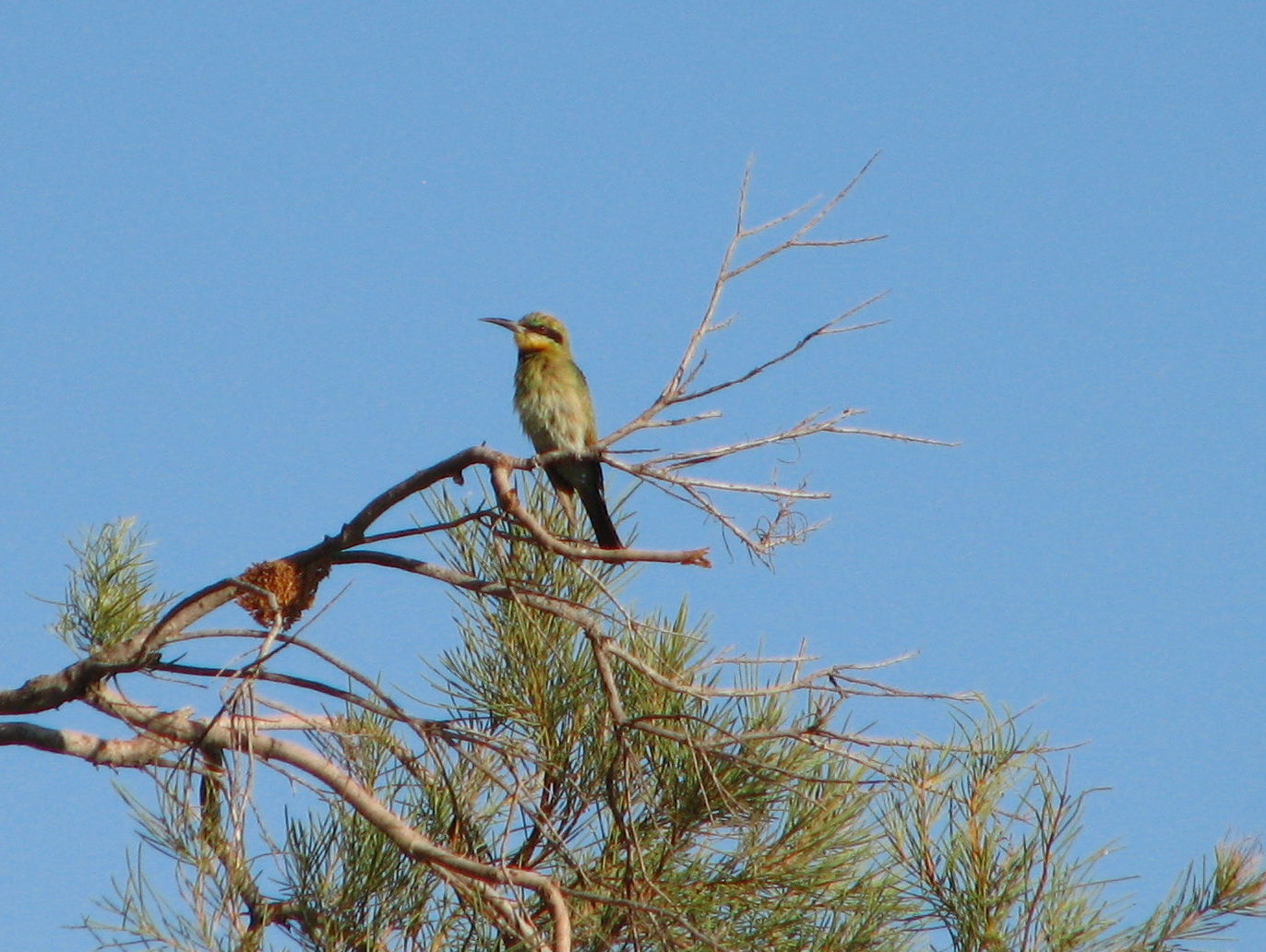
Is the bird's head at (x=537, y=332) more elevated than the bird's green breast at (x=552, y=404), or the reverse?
the bird's head at (x=537, y=332)

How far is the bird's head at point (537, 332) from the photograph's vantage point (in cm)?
464

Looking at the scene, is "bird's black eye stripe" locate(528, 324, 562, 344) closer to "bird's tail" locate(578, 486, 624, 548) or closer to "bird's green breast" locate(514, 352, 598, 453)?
"bird's green breast" locate(514, 352, 598, 453)

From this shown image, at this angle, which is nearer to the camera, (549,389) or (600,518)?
(600,518)

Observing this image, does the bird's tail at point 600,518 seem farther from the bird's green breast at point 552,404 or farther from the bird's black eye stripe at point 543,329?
the bird's black eye stripe at point 543,329

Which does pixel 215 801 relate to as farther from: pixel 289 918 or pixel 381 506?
pixel 381 506

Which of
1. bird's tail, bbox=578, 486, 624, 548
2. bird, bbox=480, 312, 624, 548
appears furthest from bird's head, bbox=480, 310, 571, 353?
bird's tail, bbox=578, 486, 624, 548

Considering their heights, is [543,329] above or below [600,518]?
above

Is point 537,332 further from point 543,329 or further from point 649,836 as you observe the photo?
point 649,836

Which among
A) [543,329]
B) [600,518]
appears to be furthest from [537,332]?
[600,518]

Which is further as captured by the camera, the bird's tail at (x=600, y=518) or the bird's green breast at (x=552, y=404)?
the bird's green breast at (x=552, y=404)

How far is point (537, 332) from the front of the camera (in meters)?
4.68

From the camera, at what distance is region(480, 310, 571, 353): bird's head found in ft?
15.2

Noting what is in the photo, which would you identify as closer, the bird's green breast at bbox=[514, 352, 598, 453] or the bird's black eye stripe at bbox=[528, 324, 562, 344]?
the bird's green breast at bbox=[514, 352, 598, 453]

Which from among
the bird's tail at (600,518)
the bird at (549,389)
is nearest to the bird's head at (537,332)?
the bird at (549,389)
